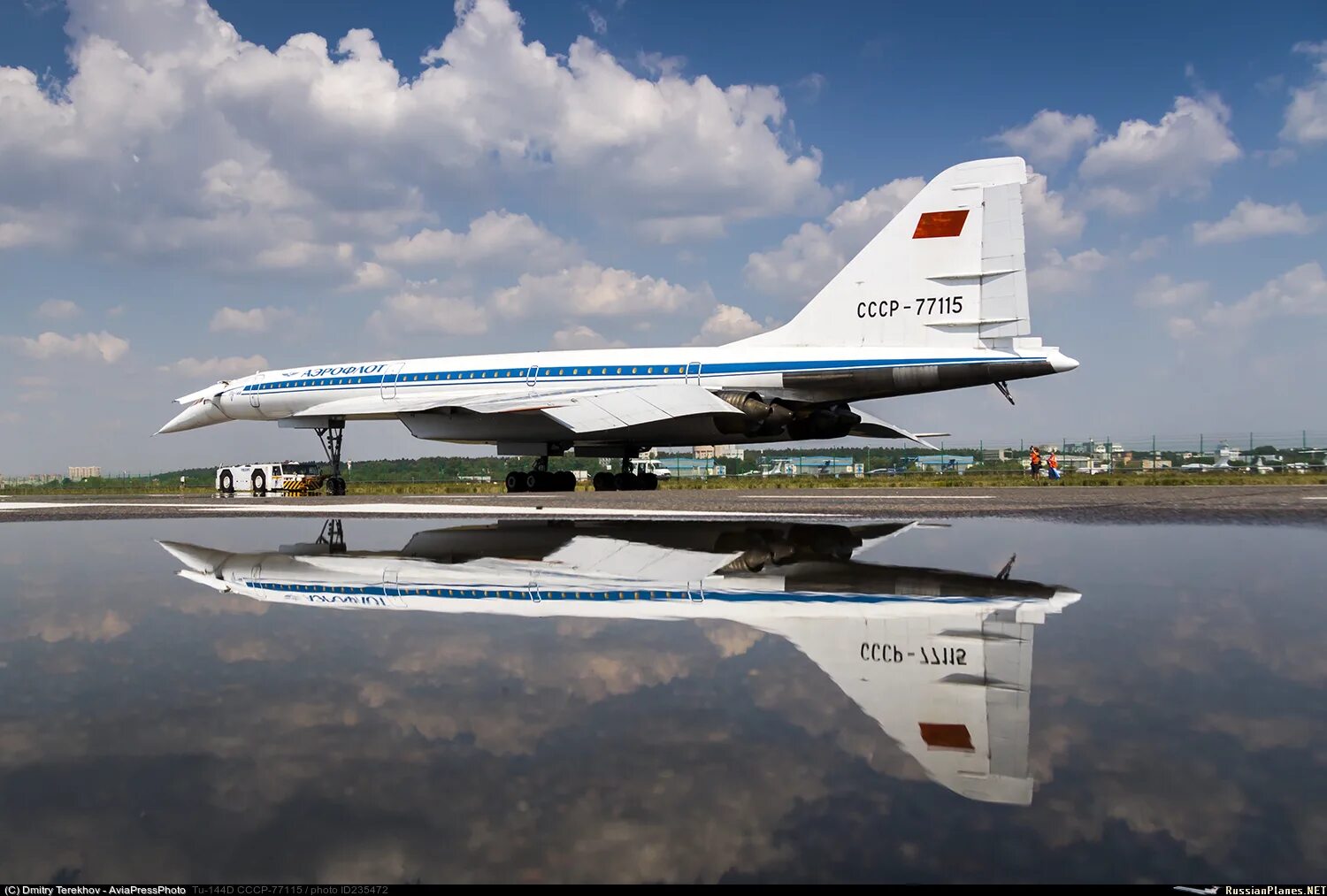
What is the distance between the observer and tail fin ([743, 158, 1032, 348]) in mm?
20016

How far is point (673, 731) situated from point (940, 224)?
1967 centimetres

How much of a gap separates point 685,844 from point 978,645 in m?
2.28

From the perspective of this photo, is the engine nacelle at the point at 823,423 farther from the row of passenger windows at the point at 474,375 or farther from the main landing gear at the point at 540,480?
the main landing gear at the point at 540,480

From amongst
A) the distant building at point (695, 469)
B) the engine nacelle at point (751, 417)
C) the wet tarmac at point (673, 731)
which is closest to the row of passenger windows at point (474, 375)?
the engine nacelle at point (751, 417)

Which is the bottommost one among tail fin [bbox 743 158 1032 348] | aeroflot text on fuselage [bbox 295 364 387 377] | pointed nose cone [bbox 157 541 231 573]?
pointed nose cone [bbox 157 541 231 573]

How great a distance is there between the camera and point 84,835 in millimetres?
2197

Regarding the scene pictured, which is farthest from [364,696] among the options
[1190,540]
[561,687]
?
[1190,540]

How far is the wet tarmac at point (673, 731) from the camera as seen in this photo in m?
2.07

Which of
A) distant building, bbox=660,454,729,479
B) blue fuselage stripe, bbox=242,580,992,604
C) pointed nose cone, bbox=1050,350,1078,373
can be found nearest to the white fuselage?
pointed nose cone, bbox=1050,350,1078,373

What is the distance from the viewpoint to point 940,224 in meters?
20.7

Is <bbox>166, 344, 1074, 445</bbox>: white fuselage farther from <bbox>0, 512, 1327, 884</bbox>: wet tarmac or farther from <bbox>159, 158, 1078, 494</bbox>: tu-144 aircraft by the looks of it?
<bbox>0, 512, 1327, 884</bbox>: wet tarmac

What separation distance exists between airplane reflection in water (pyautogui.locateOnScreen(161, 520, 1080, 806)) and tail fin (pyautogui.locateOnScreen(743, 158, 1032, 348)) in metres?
11.2

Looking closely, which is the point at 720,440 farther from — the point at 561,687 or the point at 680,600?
the point at 561,687

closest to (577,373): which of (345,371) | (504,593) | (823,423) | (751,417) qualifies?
(751,417)
